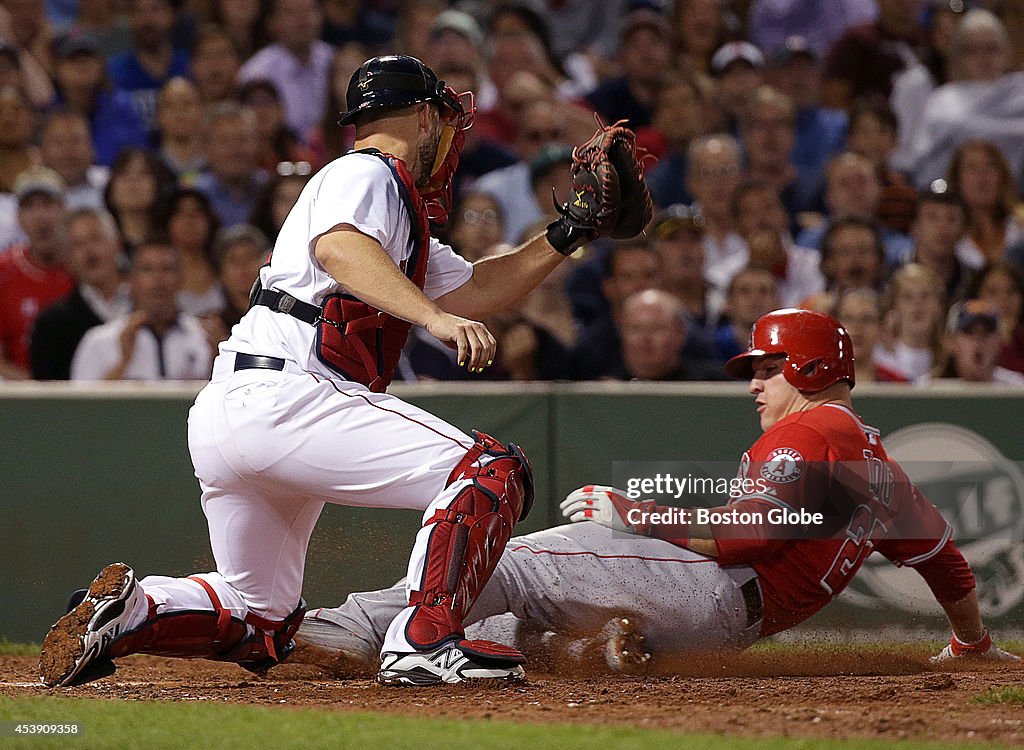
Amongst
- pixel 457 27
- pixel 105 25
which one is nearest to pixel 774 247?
pixel 457 27

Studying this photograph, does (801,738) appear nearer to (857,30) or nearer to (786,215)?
(786,215)

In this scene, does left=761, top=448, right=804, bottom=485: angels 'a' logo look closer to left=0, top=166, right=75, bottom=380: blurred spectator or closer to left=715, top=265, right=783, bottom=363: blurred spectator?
left=715, top=265, right=783, bottom=363: blurred spectator

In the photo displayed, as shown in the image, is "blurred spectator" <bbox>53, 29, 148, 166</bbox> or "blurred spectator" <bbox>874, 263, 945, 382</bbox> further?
"blurred spectator" <bbox>53, 29, 148, 166</bbox>

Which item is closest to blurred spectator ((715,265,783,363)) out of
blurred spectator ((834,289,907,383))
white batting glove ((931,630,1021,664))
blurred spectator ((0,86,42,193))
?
blurred spectator ((834,289,907,383))

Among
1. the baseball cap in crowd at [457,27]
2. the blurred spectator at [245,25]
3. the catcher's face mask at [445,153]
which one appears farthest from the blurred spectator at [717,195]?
the catcher's face mask at [445,153]

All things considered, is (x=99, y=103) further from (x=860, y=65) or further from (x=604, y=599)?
(x=604, y=599)
